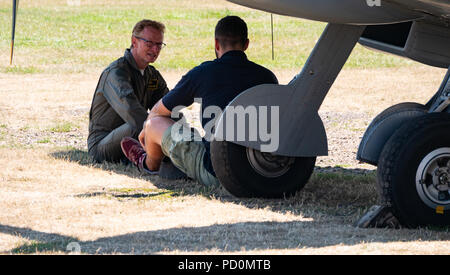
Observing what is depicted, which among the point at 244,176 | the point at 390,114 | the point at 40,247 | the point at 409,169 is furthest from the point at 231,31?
the point at 40,247

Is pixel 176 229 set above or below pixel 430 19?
below

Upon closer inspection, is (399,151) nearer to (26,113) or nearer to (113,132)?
(113,132)

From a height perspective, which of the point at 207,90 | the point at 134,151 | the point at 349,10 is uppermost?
the point at 349,10

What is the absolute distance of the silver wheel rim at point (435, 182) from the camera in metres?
4.73

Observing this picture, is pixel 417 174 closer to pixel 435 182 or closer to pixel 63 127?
pixel 435 182

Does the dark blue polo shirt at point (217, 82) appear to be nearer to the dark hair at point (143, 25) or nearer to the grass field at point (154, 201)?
the grass field at point (154, 201)

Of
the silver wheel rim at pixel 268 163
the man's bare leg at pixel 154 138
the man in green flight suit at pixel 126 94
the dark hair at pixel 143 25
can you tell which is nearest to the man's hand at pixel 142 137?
the man's bare leg at pixel 154 138

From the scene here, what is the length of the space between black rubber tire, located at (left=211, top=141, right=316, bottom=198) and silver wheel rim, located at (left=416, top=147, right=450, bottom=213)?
1.16 metres

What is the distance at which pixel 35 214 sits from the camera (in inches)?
200

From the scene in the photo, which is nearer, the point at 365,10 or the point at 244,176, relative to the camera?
the point at 365,10

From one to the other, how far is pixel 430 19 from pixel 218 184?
5.81 feet

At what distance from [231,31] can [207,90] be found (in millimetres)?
449

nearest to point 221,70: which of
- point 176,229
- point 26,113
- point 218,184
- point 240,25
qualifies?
point 240,25

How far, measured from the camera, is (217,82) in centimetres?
587
